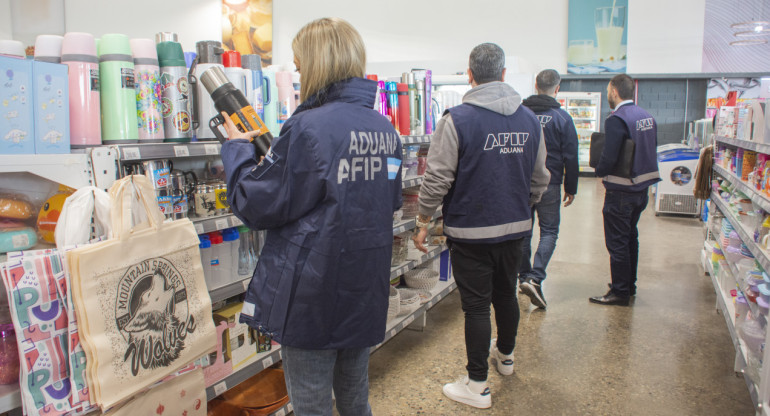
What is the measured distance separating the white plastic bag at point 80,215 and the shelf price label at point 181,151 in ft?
1.06

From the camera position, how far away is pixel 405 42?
1405 centimetres

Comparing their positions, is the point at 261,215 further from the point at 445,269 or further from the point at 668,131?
the point at 668,131

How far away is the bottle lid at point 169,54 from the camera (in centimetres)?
186

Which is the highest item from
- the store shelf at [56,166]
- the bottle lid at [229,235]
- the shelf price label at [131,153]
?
the shelf price label at [131,153]

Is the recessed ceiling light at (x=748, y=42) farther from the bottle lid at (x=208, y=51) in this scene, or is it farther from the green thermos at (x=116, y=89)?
the green thermos at (x=116, y=89)

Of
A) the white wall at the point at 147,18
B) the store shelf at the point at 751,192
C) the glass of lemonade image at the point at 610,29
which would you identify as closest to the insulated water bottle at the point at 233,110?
the store shelf at the point at 751,192

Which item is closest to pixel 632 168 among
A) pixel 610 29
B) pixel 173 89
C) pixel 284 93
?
pixel 284 93

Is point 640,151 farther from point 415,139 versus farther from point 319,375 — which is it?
point 319,375

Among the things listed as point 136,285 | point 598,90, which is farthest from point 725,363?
point 598,90

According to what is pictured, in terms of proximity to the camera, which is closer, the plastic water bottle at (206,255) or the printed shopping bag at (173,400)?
the printed shopping bag at (173,400)

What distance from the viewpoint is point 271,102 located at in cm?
221

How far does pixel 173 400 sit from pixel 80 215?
2.27 feet

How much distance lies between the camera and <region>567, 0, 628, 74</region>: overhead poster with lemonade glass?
12836mm

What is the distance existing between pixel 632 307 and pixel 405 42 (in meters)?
11.3
